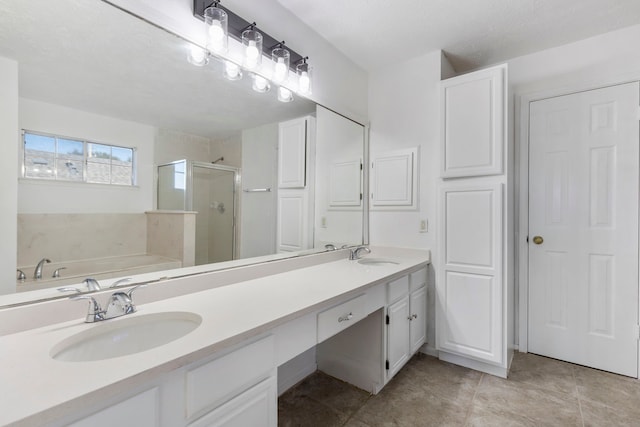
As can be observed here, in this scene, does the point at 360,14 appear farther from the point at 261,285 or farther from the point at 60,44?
the point at 261,285

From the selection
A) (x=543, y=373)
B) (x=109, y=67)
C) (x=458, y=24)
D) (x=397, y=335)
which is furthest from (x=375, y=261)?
(x=109, y=67)

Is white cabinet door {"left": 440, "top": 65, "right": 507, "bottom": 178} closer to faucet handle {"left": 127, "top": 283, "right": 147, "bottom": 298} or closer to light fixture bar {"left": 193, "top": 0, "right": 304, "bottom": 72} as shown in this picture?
light fixture bar {"left": 193, "top": 0, "right": 304, "bottom": 72}

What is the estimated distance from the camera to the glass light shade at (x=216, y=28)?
136 centimetres

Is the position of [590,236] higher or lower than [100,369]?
higher

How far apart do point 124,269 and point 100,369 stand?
1.86ft

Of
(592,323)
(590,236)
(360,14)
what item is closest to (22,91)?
(360,14)

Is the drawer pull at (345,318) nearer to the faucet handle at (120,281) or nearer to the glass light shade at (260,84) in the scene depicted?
the faucet handle at (120,281)

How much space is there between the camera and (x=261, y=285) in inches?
59.7

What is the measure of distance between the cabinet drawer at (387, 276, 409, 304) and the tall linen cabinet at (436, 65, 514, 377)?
0.41m

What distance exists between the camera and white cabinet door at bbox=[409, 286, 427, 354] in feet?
6.95

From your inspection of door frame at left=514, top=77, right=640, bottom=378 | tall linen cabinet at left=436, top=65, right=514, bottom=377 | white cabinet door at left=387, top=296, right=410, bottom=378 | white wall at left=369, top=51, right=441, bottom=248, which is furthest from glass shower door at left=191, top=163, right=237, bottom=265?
door frame at left=514, top=77, right=640, bottom=378

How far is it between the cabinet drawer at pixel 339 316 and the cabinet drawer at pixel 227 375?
0.32 metres

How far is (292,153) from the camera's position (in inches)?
76.8

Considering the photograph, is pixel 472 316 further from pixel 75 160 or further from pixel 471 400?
pixel 75 160
